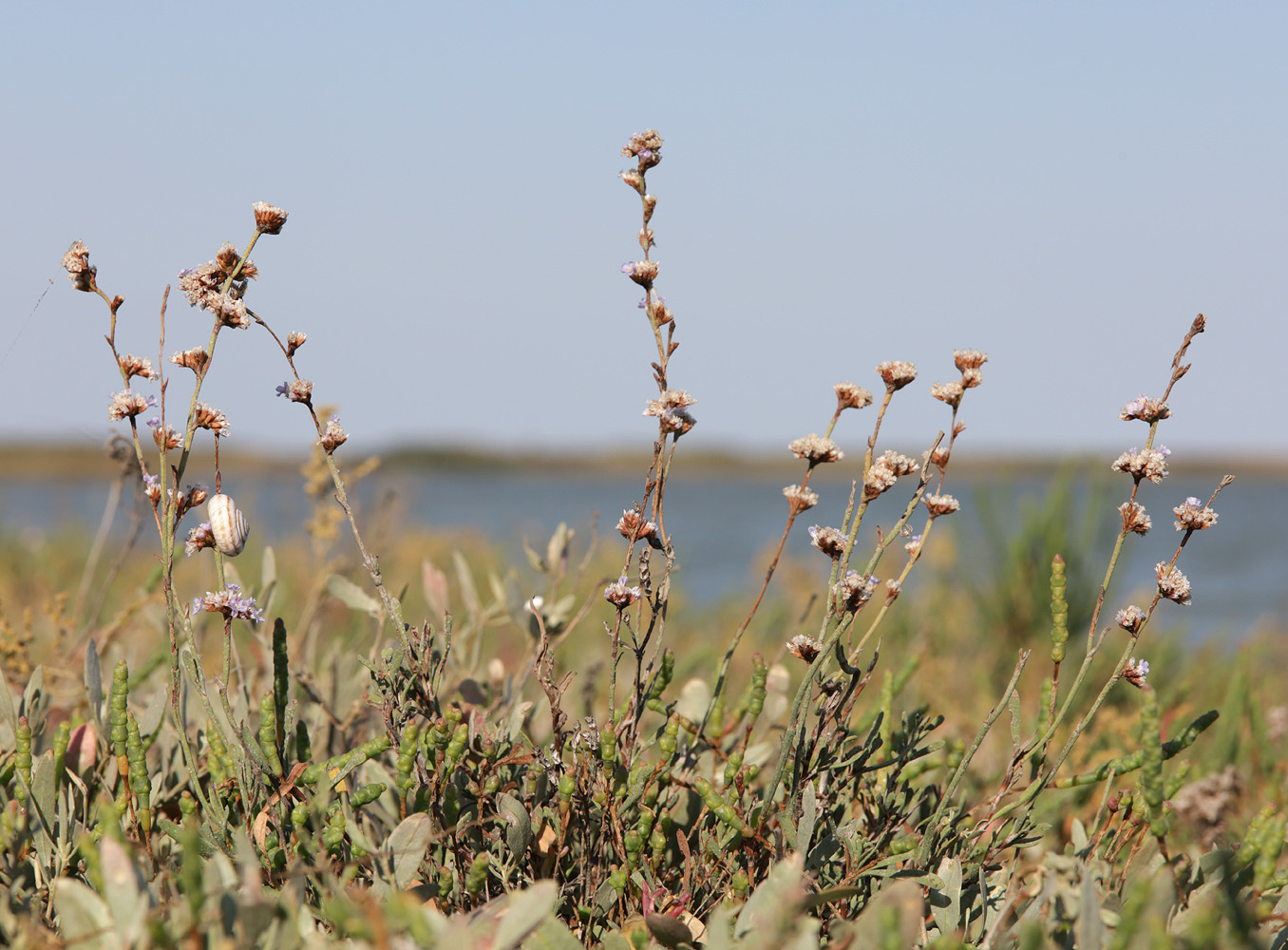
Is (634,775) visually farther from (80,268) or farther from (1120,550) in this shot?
(80,268)

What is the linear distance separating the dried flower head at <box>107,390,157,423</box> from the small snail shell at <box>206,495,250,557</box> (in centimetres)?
13

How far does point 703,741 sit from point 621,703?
1.02 metres

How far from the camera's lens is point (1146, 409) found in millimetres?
1258

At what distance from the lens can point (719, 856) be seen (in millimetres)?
1287

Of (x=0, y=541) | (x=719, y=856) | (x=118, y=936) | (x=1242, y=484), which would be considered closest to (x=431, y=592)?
(x=719, y=856)

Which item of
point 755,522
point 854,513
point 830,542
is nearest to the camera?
point 830,542

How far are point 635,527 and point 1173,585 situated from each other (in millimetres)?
608

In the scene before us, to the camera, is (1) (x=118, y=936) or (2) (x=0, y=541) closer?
(1) (x=118, y=936)

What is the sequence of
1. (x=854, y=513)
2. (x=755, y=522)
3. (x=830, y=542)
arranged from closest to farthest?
(x=830, y=542), (x=854, y=513), (x=755, y=522)

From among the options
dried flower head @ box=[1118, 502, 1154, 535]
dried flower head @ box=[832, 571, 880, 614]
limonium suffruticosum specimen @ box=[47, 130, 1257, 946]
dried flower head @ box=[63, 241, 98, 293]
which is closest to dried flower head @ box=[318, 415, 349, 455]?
limonium suffruticosum specimen @ box=[47, 130, 1257, 946]

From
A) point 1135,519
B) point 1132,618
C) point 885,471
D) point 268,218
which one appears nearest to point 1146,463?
point 1135,519

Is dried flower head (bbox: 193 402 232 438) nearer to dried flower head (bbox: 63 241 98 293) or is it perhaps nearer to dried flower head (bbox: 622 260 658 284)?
dried flower head (bbox: 63 241 98 293)

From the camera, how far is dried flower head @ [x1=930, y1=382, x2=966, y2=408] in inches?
50.2

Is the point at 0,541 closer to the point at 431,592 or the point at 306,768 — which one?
the point at 431,592
